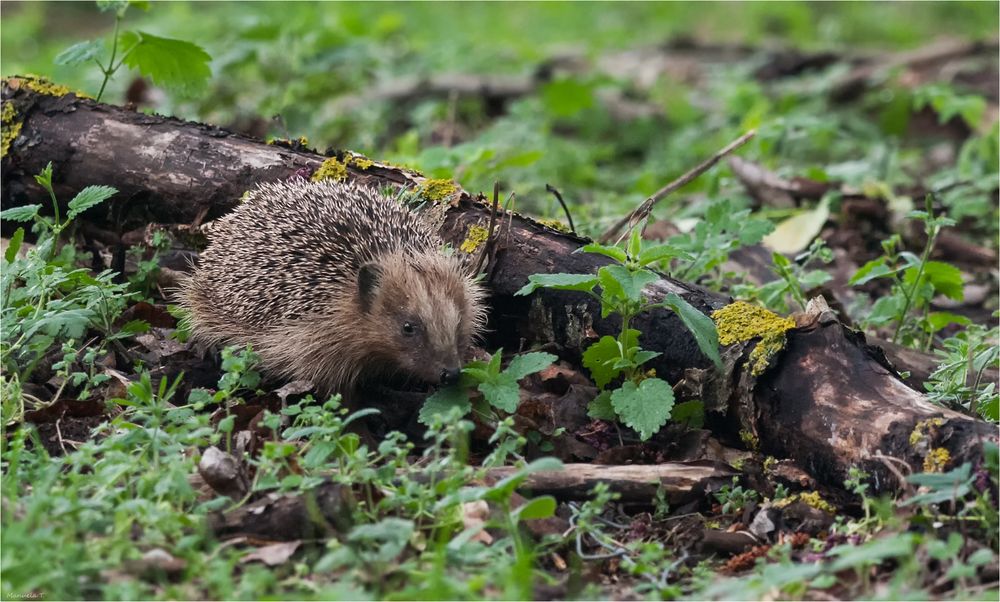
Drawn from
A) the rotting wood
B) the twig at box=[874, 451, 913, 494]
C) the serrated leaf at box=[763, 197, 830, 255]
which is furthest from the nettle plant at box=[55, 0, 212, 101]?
the twig at box=[874, 451, 913, 494]

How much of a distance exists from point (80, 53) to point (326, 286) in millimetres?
2350

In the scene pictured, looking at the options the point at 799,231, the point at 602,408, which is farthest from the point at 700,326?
the point at 799,231

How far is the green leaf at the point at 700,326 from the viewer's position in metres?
4.96

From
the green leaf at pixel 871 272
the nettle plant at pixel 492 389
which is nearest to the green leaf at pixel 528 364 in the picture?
the nettle plant at pixel 492 389

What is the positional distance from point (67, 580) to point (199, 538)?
0.45m

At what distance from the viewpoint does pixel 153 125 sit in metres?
6.77

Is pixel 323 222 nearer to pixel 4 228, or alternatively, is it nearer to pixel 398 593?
pixel 4 228

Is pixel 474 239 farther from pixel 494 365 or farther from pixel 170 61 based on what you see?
pixel 170 61

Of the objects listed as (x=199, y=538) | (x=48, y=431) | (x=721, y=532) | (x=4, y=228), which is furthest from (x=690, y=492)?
(x=4, y=228)

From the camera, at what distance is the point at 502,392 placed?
507cm

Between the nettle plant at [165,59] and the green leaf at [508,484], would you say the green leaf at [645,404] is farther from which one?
the nettle plant at [165,59]

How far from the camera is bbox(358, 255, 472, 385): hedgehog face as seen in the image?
19.0 feet

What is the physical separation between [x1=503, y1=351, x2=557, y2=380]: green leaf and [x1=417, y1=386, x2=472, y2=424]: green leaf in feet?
0.89

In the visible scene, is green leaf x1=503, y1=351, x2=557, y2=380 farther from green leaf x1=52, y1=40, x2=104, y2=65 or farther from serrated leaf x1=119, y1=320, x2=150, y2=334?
green leaf x1=52, y1=40, x2=104, y2=65
